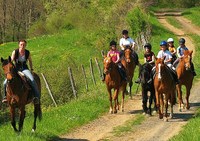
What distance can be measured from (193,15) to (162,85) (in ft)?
162

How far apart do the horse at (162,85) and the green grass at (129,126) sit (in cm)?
81

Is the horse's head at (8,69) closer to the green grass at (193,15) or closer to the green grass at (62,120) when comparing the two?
the green grass at (62,120)

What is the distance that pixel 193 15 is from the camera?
62812mm

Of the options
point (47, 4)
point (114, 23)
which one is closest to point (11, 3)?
point (47, 4)

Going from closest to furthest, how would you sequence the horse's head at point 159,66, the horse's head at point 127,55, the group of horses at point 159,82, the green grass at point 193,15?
the horse's head at point 159,66, the group of horses at point 159,82, the horse's head at point 127,55, the green grass at point 193,15

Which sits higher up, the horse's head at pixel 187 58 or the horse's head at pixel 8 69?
the horse's head at pixel 8 69

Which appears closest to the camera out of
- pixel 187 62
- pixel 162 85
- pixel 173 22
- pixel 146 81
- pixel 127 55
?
pixel 162 85

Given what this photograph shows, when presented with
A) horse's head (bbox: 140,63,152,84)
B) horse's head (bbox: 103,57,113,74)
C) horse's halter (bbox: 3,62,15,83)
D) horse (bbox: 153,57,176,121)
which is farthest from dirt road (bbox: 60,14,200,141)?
horse's halter (bbox: 3,62,15,83)

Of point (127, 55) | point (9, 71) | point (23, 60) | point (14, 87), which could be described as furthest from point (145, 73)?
point (9, 71)

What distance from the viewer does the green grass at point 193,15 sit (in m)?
58.8

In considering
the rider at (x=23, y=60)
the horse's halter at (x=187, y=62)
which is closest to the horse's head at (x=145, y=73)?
the horse's halter at (x=187, y=62)

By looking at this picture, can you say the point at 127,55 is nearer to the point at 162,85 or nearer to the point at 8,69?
the point at 162,85

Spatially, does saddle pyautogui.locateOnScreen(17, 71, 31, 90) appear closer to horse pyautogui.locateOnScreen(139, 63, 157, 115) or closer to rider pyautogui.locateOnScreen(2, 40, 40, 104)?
rider pyautogui.locateOnScreen(2, 40, 40, 104)

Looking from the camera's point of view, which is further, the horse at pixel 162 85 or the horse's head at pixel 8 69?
the horse at pixel 162 85
